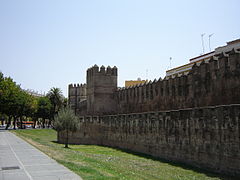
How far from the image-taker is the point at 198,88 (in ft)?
59.6

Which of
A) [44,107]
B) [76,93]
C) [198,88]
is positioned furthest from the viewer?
[44,107]

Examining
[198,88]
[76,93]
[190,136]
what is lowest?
[190,136]

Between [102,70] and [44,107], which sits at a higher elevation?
[102,70]

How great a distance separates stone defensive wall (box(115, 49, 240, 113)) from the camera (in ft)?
50.5

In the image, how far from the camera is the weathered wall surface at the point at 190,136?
10.4 m

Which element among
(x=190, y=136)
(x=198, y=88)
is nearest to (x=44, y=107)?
(x=198, y=88)

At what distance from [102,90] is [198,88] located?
14.1 metres

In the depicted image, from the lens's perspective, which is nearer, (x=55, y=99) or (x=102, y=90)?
(x=102, y=90)

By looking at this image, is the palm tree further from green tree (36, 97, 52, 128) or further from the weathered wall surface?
the weathered wall surface

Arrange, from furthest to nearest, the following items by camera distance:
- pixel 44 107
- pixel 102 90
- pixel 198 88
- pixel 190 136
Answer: pixel 44 107
pixel 102 90
pixel 198 88
pixel 190 136

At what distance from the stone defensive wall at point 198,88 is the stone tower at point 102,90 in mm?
4696

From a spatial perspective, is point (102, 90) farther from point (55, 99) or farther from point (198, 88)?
point (55, 99)

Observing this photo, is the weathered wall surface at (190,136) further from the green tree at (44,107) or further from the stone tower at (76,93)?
the green tree at (44,107)

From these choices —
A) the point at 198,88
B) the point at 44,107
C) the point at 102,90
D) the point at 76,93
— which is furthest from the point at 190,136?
the point at 44,107
